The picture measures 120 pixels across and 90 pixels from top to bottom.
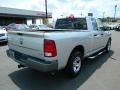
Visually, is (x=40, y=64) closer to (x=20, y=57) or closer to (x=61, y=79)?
(x=20, y=57)

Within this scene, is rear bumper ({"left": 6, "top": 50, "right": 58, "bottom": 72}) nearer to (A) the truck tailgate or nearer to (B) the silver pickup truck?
(B) the silver pickup truck

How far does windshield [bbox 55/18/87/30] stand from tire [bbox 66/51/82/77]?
1276 millimetres

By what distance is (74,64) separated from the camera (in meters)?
5.16

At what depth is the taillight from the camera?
3.98 metres

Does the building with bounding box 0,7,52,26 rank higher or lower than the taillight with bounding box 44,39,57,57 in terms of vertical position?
higher

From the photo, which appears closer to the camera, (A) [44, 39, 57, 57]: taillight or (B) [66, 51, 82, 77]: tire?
(A) [44, 39, 57, 57]: taillight

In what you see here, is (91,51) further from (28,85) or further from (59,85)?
(28,85)

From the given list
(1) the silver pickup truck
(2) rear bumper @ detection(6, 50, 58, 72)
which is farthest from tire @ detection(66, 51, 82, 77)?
(2) rear bumper @ detection(6, 50, 58, 72)

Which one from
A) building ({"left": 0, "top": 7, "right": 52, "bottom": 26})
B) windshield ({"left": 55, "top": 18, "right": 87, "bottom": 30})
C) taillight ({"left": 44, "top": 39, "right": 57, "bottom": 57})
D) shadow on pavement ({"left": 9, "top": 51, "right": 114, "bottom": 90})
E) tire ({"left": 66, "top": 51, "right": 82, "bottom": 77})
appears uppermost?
building ({"left": 0, "top": 7, "right": 52, "bottom": 26})

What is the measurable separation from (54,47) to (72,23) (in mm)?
2682

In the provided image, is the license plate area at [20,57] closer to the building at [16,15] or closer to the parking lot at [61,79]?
the parking lot at [61,79]

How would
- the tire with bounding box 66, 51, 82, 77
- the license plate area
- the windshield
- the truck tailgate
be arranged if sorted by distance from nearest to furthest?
1. the truck tailgate
2. the license plate area
3. the tire with bounding box 66, 51, 82, 77
4. the windshield

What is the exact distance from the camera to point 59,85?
4613 millimetres

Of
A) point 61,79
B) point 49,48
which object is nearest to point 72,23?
point 61,79
